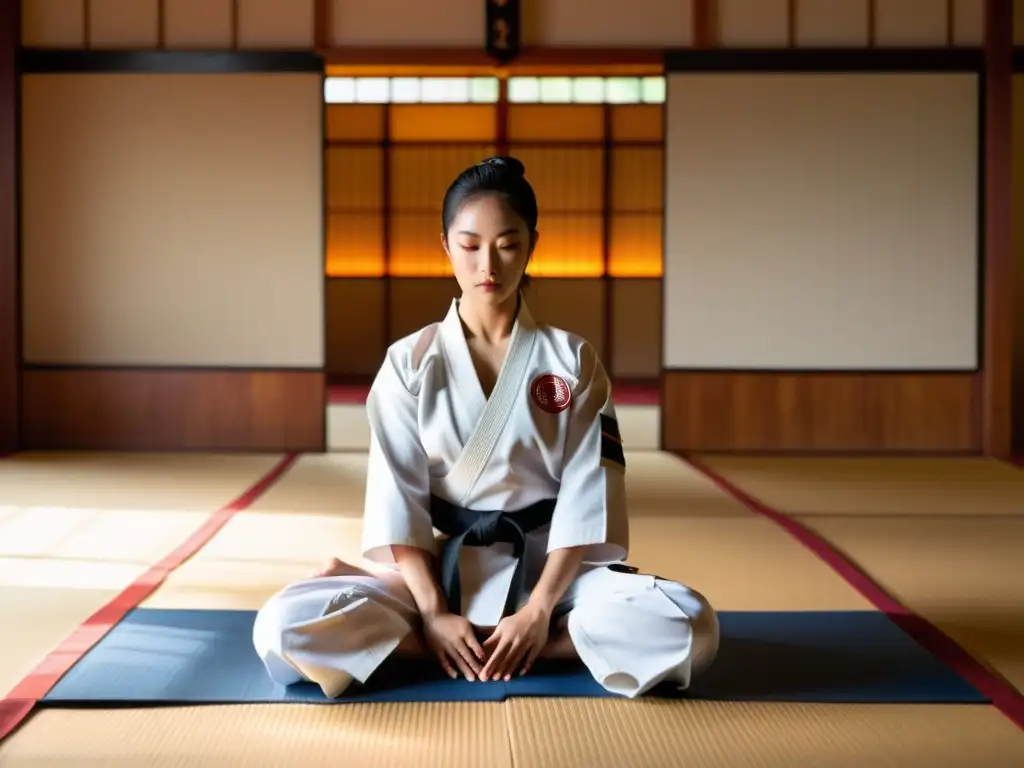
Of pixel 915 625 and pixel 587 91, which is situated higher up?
pixel 587 91

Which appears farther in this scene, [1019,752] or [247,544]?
[247,544]

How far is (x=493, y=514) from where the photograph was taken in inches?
87.1

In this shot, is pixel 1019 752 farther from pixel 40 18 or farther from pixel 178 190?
pixel 40 18

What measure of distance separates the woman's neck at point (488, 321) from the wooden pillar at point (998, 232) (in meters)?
4.33

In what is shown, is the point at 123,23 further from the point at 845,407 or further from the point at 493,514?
the point at 493,514

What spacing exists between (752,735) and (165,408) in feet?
15.1

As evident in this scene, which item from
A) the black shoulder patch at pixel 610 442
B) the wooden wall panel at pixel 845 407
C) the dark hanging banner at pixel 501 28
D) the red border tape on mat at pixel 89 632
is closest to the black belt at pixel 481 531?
the black shoulder patch at pixel 610 442

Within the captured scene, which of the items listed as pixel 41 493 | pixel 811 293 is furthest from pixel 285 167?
pixel 811 293

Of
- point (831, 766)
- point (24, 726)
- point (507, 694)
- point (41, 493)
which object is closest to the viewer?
point (831, 766)

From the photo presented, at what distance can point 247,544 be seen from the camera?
3.51 m

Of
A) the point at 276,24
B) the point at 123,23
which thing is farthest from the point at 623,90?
the point at 123,23

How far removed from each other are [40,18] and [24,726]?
4.86 m

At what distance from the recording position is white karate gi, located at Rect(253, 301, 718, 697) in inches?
81.2

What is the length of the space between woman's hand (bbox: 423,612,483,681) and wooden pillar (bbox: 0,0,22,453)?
173 inches
